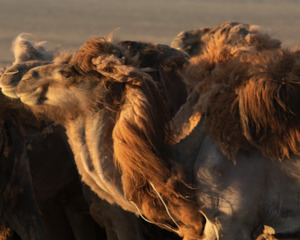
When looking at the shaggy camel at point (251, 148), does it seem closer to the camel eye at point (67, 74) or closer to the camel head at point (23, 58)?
the camel eye at point (67, 74)

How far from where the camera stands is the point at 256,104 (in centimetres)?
331

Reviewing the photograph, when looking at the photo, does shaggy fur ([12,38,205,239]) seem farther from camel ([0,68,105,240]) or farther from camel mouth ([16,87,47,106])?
camel ([0,68,105,240])

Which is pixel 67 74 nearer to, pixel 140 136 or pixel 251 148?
pixel 140 136

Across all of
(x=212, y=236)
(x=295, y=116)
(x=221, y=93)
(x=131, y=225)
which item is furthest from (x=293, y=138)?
(x=131, y=225)

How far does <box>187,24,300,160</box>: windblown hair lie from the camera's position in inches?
131

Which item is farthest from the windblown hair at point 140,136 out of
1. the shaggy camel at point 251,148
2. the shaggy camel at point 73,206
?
the shaggy camel at point 73,206

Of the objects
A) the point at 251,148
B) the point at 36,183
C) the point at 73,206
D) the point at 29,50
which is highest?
the point at 251,148

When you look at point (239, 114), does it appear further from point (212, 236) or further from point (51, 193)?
point (51, 193)

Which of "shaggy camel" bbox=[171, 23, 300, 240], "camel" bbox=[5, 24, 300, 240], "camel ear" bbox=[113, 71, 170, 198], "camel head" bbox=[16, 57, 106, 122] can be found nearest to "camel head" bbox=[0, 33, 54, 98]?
"camel head" bbox=[16, 57, 106, 122]

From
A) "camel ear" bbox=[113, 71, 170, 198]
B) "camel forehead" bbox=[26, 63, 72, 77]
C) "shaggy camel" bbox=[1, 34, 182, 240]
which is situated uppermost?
"camel forehead" bbox=[26, 63, 72, 77]

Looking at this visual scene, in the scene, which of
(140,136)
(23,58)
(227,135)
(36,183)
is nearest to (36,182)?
(36,183)

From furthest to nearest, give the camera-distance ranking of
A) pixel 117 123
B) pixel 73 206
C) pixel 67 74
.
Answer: pixel 73 206 → pixel 67 74 → pixel 117 123

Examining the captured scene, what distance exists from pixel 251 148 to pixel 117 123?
67cm

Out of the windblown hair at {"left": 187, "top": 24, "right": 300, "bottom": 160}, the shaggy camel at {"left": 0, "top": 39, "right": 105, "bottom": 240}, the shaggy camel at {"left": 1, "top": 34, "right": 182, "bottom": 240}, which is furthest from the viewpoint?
the shaggy camel at {"left": 0, "top": 39, "right": 105, "bottom": 240}
